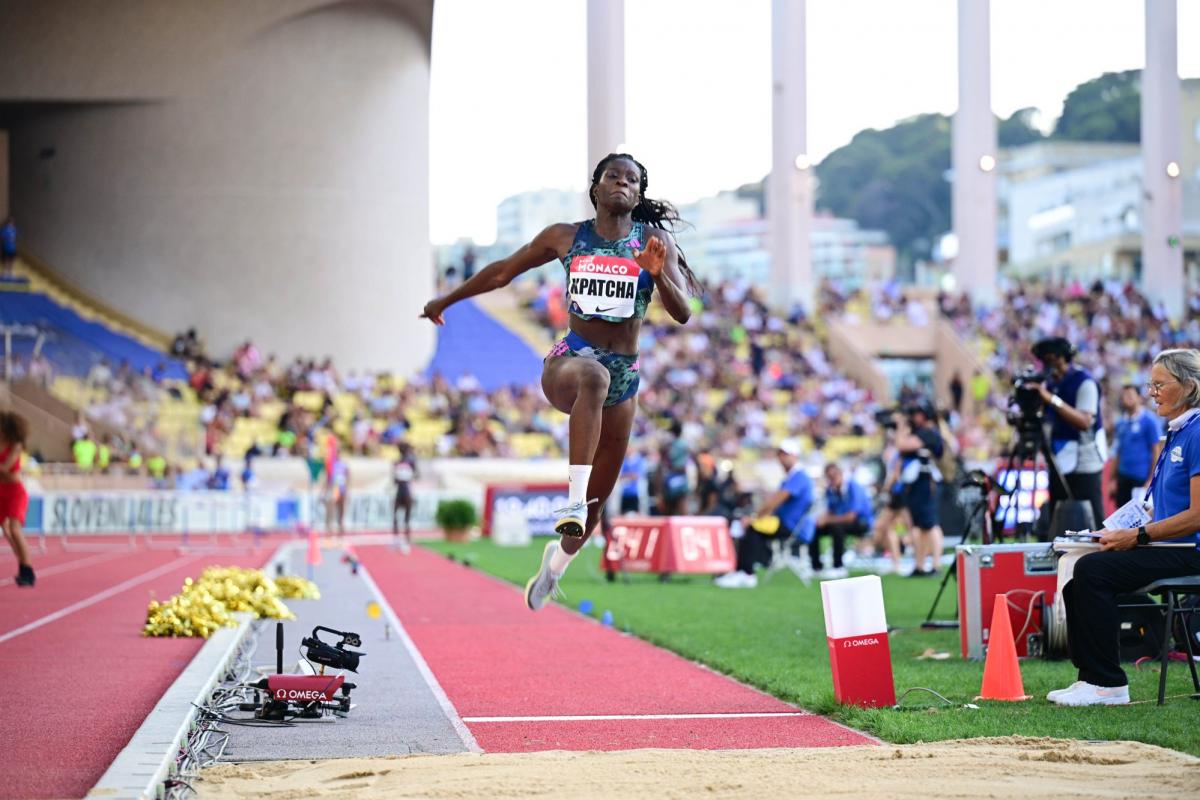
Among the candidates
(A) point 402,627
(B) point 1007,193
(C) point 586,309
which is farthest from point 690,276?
(B) point 1007,193

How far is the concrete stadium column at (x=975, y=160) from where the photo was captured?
145 feet

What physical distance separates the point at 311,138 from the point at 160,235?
4.61 metres

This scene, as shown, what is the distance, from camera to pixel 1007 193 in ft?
350

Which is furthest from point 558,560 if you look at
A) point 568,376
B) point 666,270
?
point 666,270

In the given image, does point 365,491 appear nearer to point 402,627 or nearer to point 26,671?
point 402,627

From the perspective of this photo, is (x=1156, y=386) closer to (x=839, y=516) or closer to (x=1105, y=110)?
(x=839, y=516)

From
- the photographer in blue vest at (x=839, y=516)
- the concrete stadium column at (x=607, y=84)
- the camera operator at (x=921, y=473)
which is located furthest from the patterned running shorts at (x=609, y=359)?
the concrete stadium column at (x=607, y=84)

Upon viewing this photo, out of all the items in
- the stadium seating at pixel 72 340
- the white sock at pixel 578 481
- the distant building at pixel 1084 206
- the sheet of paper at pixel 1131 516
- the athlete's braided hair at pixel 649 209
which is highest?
the distant building at pixel 1084 206

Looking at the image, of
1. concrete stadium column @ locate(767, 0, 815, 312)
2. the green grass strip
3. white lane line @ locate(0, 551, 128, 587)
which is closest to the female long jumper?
the green grass strip

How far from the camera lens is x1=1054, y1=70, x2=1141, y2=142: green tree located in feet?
379

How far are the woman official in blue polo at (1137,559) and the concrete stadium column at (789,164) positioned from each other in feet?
124

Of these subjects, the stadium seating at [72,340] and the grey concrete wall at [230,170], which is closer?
the stadium seating at [72,340]

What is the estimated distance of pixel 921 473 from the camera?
17078mm

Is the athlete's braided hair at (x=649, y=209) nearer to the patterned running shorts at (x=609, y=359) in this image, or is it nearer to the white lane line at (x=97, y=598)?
the patterned running shorts at (x=609, y=359)
